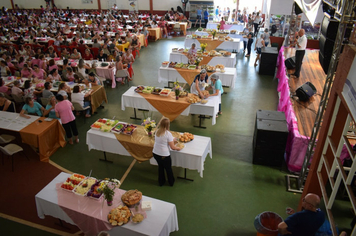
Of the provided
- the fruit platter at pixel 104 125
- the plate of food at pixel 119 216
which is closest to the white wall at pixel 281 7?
the fruit platter at pixel 104 125

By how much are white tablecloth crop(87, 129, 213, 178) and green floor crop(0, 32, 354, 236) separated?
479 mm

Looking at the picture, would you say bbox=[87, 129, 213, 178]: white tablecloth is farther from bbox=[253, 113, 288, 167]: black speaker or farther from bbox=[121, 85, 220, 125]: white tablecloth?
bbox=[121, 85, 220, 125]: white tablecloth

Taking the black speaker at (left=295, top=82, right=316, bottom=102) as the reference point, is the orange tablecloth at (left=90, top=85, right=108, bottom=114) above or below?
below

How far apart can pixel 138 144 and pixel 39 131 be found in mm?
2585

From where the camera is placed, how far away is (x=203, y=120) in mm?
8250

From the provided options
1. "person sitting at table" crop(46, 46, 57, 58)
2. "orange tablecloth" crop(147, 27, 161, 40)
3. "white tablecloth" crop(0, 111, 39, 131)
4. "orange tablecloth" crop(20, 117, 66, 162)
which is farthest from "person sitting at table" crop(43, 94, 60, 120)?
"orange tablecloth" crop(147, 27, 161, 40)

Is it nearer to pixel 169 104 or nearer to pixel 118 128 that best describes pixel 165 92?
pixel 169 104

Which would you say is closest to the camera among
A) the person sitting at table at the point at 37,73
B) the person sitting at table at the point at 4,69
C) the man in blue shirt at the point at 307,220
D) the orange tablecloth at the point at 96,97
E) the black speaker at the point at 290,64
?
the man in blue shirt at the point at 307,220

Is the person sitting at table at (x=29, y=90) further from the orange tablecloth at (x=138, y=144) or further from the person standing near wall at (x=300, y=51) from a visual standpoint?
the person standing near wall at (x=300, y=51)

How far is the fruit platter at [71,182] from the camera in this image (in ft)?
14.8

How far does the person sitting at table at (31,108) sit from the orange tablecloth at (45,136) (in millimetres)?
348

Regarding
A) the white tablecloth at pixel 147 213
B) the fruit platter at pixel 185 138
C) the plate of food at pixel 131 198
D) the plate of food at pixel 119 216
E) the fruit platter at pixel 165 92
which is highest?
the fruit platter at pixel 165 92

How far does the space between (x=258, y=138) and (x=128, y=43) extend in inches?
397

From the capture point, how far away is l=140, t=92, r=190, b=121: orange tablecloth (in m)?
7.32
